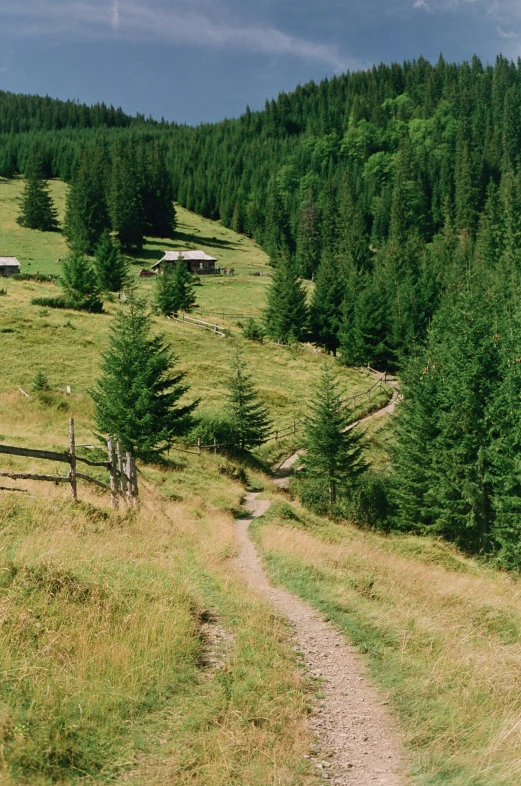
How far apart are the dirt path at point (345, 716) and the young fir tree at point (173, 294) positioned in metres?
63.5

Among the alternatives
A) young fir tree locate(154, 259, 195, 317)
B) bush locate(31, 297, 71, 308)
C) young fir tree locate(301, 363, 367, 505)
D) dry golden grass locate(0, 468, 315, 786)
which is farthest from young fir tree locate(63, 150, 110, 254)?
dry golden grass locate(0, 468, 315, 786)

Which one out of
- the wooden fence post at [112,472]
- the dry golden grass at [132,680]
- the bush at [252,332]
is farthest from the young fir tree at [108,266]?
the dry golden grass at [132,680]

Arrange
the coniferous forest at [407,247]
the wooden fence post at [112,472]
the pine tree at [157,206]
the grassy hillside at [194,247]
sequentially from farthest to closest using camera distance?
the pine tree at [157,206] → the grassy hillside at [194,247] → the coniferous forest at [407,247] → the wooden fence post at [112,472]

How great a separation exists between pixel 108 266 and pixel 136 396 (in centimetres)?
5414

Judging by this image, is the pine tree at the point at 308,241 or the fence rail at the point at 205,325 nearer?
the fence rail at the point at 205,325

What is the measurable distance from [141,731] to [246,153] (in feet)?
683

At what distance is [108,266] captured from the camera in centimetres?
7600

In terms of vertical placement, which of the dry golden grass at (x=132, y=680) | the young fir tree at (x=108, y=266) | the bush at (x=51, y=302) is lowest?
the dry golden grass at (x=132, y=680)

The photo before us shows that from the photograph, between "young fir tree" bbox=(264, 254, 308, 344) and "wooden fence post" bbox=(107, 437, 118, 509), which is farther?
"young fir tree" bbox=(264, 254, 308, 344)

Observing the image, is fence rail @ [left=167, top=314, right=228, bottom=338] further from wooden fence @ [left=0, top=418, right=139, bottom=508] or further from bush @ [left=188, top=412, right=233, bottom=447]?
wooden fence @ [left=0, top=418, right=139, bottom=508]

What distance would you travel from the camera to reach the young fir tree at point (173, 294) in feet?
233

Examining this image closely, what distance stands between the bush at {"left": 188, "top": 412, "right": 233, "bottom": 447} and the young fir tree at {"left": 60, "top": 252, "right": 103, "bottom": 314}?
32247mm

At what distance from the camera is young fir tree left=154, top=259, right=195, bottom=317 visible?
71.1 metres

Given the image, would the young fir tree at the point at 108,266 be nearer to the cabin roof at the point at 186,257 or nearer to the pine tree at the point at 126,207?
the cabin roof at the point at 186,257
